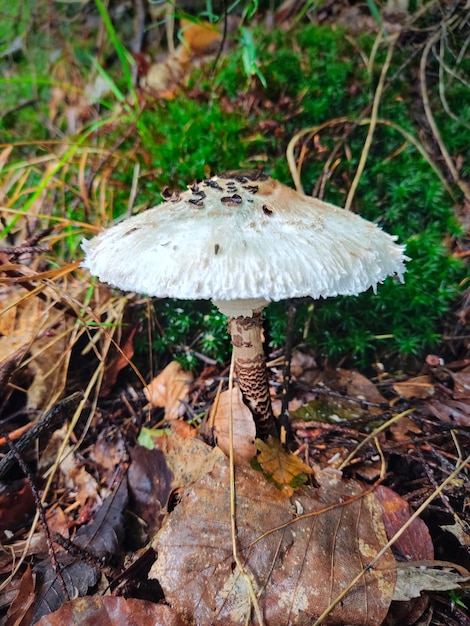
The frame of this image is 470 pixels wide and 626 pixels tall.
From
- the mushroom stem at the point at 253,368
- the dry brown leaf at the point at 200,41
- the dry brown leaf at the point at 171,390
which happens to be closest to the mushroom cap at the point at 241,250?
the mushroom stem at the point at 253,368

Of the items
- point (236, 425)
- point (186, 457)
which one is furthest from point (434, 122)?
point (186, 457)

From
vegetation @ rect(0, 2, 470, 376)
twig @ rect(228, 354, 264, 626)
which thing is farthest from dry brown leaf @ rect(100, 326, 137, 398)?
twig @ rect(228, 354, 264, 626)

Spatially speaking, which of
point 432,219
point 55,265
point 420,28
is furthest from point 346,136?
point 55,265

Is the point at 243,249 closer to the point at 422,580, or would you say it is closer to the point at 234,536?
the point at 234,536

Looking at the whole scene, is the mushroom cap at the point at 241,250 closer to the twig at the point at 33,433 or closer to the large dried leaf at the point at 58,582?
the twig at the point at 33,433

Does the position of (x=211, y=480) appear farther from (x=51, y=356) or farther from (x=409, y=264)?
(x=409, y=264)

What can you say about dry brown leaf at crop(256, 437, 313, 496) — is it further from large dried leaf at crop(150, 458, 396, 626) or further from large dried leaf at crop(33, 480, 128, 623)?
large dried leaf at crop(33, 480, 128, 623)
